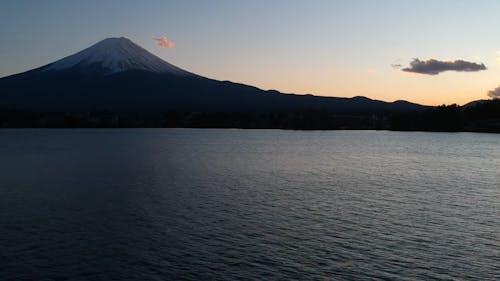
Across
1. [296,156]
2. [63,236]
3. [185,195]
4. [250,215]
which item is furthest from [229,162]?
[63,236]

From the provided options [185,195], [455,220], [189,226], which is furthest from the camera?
[185,195]

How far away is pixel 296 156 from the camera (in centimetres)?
8331

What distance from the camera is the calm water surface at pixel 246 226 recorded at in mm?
21672

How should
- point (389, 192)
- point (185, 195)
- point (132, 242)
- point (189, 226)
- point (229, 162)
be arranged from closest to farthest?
point (132, 242) < point (189, 226) < point (185, 195) < point (389, 192) < point (229, 162)

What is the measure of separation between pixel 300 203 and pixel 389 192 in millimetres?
10772

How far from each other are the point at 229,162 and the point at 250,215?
39280mm

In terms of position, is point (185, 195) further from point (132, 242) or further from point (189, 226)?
point (132, 242)

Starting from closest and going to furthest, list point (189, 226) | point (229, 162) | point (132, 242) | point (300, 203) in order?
point (132, 242) → point (189, 226) → point (300, 203) → point (229, 162)

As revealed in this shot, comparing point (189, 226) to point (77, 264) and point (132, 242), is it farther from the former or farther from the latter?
point (77, 264)

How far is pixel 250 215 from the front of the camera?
32.3 m

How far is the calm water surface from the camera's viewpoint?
2167 cm

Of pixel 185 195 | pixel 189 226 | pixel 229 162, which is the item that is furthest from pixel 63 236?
pixel 229 162

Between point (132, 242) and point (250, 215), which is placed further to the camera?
point (250, 215)

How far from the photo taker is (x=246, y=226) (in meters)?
29.1
